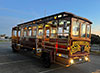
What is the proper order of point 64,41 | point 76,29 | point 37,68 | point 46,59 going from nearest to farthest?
point 64,41, point 76,29, point 37,68, point 46,59

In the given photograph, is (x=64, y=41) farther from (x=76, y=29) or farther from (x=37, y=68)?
(x=37, y=68)

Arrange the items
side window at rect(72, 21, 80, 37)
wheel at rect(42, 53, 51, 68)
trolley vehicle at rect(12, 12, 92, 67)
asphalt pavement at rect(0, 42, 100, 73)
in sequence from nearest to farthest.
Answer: trolley vehicle at rect(12, 12, 92, 67), side window at rect(72, 21, 80, 37), asphalt pavement at rect(0, 42, 100, 73), wheel at rect(42, 53, 51, 68)

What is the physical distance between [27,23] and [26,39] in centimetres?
138

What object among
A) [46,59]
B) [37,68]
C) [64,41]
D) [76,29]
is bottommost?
[37,68]

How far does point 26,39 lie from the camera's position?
25.1ft

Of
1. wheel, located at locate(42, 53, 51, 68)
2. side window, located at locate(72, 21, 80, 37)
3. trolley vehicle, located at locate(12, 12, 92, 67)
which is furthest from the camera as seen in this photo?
wheel, located at locate(42, 53, 51, 68)

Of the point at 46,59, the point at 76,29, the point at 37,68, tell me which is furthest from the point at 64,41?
the point at 37,68

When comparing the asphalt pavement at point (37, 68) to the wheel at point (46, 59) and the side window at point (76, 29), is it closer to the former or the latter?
the wheel at point (46, 59)

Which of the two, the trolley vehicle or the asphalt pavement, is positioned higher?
the trolley vehicle

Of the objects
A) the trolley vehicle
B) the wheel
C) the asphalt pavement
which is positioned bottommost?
the asphalt pavement

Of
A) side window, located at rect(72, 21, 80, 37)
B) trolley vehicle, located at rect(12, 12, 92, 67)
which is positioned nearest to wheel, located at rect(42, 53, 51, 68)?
trolley vehicle, located at rect(12, 12, 92, 67)

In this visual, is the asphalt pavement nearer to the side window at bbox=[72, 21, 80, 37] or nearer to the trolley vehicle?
the trolley vehicle

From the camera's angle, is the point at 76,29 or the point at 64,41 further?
the point at 76,29

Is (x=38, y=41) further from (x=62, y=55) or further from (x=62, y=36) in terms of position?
(x=62, y=55)
